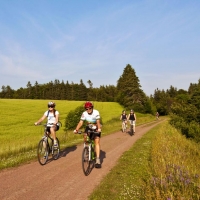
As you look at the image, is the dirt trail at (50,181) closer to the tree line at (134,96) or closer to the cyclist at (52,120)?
the cyclist at (52,120)

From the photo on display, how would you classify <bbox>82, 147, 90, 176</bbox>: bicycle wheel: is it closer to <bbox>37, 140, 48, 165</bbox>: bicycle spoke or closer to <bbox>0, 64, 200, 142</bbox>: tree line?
<bbox>37, 140, 48, 165</bbox>: bicycle spoke

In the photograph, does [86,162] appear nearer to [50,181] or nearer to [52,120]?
[50,181]

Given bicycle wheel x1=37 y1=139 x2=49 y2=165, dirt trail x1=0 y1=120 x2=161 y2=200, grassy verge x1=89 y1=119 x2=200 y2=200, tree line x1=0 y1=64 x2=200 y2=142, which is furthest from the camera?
tree line x1=0 y1=64 x2=200 y2=142

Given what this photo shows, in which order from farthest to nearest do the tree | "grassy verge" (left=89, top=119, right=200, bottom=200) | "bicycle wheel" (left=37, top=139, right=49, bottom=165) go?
the tree < "bicycle wheel" (left=37, top=139, right=49, bottom=165) < "grassy verge" (left=89, top=119, right=200, bottom=200)

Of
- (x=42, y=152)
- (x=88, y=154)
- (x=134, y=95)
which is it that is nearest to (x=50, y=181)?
(x=88, y=154)

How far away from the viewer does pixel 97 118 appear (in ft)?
26.0

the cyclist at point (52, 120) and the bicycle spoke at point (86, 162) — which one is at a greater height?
the cyclist at point (52, 120)

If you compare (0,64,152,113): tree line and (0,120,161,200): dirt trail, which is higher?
(0,64,152,113): tree line

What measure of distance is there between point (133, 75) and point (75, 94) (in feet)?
195

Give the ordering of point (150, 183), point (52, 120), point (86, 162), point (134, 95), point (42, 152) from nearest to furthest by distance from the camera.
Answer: point (150, 183) < point (86, 162) < point (42, 152) < point (52, 120) < point (134, 95)

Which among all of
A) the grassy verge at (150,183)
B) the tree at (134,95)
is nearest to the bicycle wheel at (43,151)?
the grassy verge at (150,183)

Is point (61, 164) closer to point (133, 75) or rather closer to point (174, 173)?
point (174, 173)

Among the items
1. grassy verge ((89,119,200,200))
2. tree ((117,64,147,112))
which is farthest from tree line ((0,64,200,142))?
grassy verge ((89,119,200,200))

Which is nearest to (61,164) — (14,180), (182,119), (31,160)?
(31,160)
